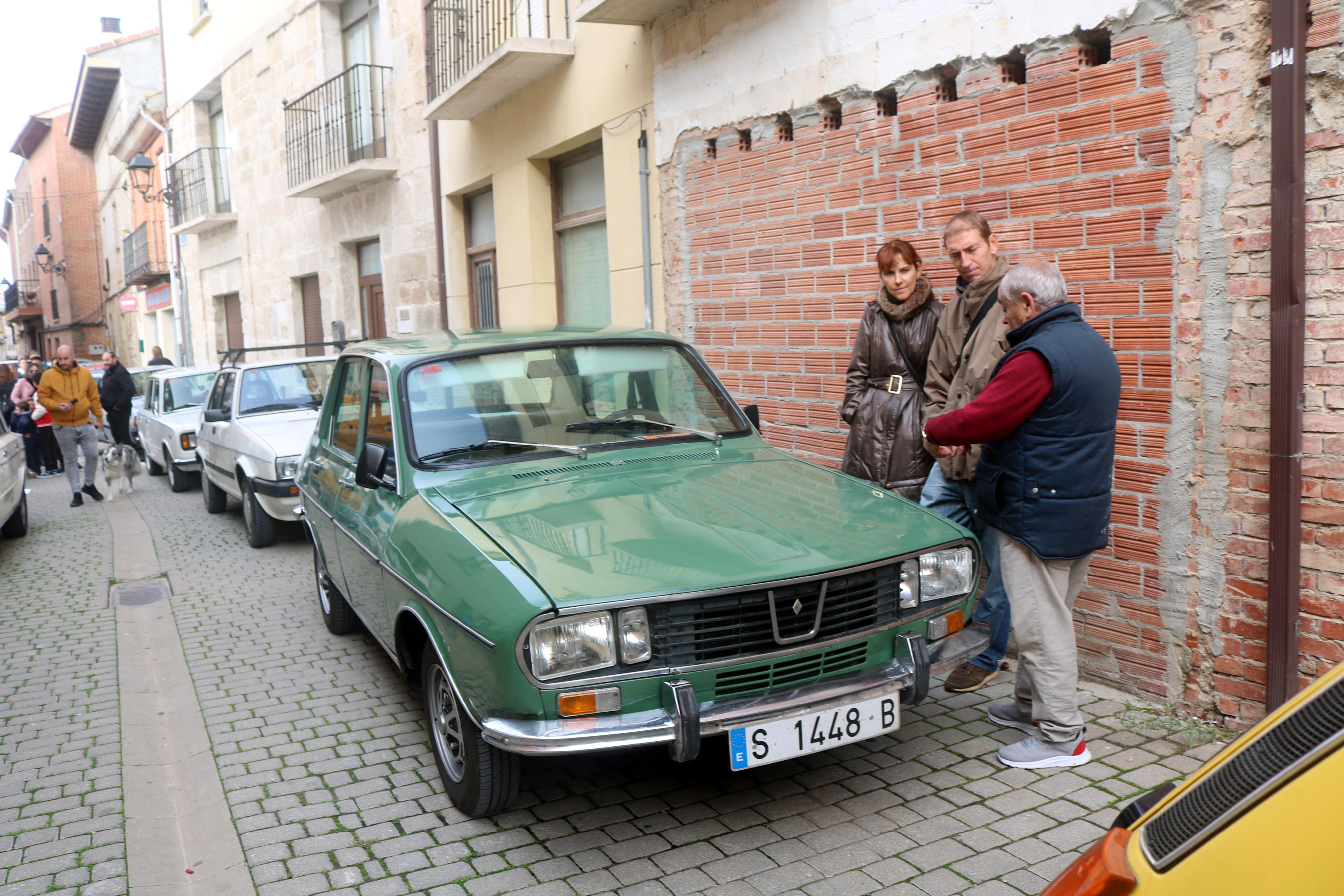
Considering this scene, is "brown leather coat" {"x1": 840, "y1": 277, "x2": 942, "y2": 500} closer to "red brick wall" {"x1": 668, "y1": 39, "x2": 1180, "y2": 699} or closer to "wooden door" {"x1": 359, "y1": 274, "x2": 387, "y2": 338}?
"red brick wall" {"x1": 668, "y1": 39, "x2": 1180, "y2": 699}

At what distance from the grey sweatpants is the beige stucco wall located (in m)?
4.29

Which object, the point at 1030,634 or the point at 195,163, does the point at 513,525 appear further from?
the point at 195,163

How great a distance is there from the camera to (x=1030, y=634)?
3.91 meters

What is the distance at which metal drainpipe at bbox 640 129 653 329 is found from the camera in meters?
8.27

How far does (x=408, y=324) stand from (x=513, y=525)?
1045 cm

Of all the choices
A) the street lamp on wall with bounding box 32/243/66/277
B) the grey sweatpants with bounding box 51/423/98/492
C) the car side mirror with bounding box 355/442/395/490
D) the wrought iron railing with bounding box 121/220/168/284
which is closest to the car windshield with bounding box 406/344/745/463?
the car side mirror with bounding box 355/442/395/490

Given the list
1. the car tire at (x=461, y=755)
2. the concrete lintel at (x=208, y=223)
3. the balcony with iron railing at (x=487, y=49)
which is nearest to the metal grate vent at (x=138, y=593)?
the car tire at (x=461, y=755)

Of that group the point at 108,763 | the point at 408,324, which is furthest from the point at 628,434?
the point at 408,324

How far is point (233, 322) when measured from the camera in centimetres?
2227

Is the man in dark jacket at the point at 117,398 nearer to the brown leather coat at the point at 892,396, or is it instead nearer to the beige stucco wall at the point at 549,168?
the beige stucco wall at the point at 549,168

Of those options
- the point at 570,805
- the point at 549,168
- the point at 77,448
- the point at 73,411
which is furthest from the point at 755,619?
the point at 77,448

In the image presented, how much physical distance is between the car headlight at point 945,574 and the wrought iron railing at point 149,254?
29.4 m

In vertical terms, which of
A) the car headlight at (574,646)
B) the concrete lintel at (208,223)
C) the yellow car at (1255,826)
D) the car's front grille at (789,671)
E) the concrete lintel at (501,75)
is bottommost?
the car's front grille at (789,671)

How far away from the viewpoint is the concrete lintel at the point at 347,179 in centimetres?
1331
